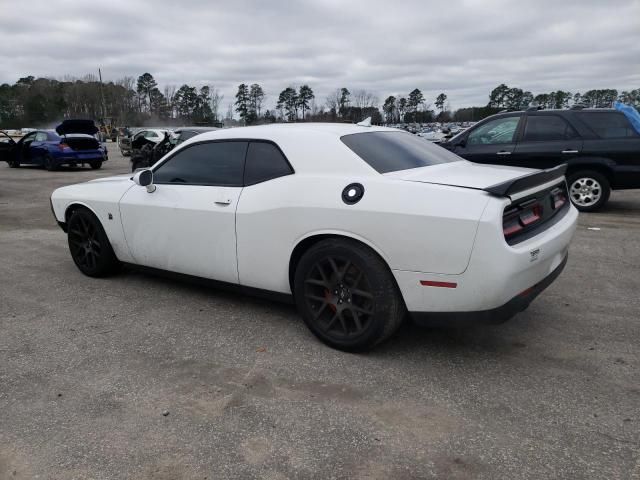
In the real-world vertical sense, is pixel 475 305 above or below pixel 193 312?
above

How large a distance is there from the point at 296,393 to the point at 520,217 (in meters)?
1.70

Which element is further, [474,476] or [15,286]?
[15,286]

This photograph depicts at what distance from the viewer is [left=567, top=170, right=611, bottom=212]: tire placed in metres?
8.16

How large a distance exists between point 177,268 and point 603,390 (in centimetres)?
322

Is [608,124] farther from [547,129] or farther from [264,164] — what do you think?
[264,164]

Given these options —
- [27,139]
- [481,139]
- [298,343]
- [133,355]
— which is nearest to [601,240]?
[481,139]

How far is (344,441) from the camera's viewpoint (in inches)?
96.7

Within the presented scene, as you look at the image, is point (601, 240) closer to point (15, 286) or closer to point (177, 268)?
point (177, 268)

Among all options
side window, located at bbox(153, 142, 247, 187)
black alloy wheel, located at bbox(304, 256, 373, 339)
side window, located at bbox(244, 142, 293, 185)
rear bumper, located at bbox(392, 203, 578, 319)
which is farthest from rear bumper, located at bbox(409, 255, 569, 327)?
side window, located at bbox(153, 142, 247, 187)

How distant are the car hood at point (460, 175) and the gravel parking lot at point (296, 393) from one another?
1.16m

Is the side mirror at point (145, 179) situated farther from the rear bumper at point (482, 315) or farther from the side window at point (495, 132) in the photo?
the side window at point (495, 132)

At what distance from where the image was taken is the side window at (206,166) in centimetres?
390

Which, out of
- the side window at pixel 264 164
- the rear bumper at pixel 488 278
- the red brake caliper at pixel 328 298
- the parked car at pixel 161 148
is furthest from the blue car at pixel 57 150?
the rear bumper at pixel 488 278

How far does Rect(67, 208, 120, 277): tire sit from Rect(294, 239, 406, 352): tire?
93.1 inches
